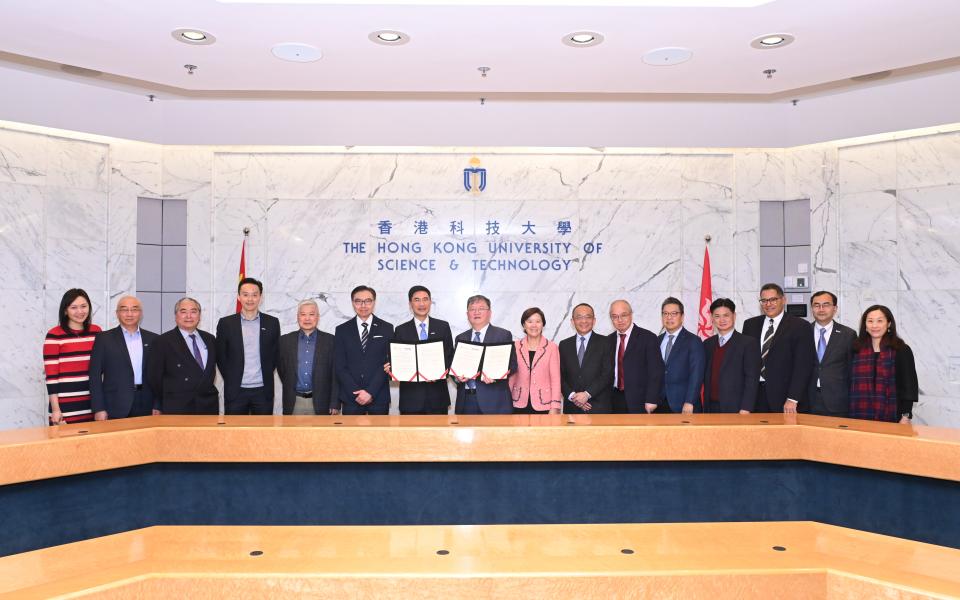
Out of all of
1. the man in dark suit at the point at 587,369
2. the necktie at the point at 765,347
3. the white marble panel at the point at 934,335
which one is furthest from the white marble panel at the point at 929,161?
the man in dark suit at the point at 587,369

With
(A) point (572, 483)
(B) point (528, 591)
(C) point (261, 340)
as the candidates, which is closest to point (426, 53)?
(C) point (261, 340)

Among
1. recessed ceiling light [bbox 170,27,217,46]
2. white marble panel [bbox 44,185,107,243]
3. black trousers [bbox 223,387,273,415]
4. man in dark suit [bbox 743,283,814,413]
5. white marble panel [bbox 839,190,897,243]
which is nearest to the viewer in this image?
recessed ceiling light [bbox 170,27,217,46]

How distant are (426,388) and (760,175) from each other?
403 centimetres

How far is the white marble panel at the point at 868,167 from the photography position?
250 inches

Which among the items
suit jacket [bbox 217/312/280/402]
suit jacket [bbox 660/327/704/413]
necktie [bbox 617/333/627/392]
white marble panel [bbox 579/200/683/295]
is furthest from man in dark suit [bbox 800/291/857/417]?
suit jacket [bbox 217/312/280/402]

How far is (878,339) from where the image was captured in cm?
440

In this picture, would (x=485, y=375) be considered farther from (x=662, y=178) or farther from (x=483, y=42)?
(x=662, y=178)

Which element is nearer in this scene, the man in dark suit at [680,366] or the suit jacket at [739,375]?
the suit jacket at [739,375]

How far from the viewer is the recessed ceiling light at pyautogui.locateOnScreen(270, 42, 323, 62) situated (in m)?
4.80

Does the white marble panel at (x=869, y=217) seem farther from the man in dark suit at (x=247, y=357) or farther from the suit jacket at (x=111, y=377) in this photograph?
the suit jacket at (x=111, y=377)

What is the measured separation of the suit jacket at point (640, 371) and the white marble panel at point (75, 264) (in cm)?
468

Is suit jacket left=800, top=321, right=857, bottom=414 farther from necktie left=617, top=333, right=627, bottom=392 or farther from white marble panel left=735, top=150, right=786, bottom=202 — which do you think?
white marble panel left=735, top=150, right=786, bottom=202

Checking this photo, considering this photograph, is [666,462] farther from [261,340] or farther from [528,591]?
[261,340]

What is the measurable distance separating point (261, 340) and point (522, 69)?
276 centimetres
